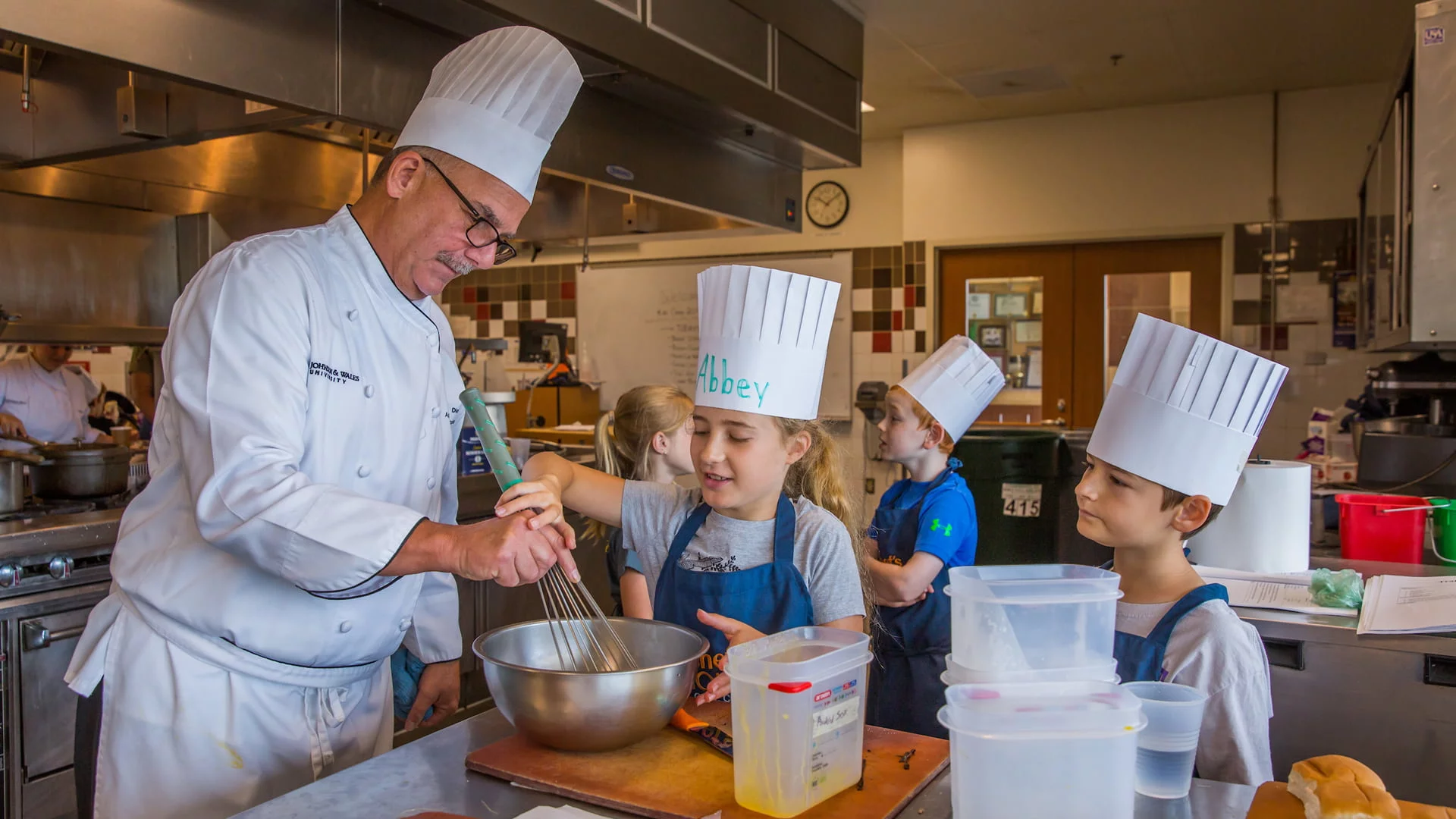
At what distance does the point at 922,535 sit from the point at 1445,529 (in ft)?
3.67

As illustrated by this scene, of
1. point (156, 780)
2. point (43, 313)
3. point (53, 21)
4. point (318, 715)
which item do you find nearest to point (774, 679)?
point (318, 715)

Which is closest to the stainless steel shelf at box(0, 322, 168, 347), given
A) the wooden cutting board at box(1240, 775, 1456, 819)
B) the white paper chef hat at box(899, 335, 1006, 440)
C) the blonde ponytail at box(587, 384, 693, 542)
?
the blonde ponytail at box(587, 384, 693, 542)

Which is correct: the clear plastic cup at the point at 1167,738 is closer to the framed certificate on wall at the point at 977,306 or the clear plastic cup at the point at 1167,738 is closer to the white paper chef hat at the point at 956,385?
the white paper chef hat at the point at 956,385

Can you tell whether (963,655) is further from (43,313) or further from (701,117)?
(43,313)

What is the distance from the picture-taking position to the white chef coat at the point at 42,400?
430 centimetres

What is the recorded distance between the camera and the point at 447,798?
0.99 meters

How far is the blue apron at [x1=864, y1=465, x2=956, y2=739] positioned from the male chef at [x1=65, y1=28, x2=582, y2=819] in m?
1.06

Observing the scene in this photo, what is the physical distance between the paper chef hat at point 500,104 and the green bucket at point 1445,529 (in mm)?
2018

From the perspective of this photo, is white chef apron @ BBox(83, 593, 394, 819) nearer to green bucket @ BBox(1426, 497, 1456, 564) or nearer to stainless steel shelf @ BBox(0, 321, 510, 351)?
stainless steel shelf @ BBox(0, 321, 510, 351)

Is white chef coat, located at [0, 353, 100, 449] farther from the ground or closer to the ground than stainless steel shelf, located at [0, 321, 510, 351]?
closer to the ground

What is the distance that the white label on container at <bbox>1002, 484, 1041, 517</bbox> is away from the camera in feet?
14.4

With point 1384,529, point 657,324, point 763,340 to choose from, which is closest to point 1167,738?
point 763,340

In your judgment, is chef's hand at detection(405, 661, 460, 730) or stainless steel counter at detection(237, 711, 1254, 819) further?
chef's hand at detection(405, 661, 460, 730)

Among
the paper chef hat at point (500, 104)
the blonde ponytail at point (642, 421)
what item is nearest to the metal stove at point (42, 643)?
the blonde ponytail at point (642, 421)
